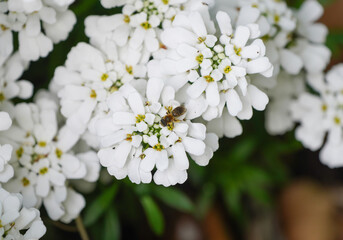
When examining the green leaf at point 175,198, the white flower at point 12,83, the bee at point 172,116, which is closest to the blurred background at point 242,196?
the green leaf at point 175,198

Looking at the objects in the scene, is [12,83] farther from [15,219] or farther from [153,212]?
[153,212]

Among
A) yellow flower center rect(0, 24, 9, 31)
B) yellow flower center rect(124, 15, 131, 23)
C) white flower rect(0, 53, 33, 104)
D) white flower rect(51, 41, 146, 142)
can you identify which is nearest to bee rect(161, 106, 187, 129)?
white flower rect(51, 41, 146, 142)

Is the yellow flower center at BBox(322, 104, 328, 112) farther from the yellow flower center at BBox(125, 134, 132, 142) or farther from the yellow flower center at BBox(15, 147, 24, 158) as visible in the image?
the yellow flower center at BBox(15, 147, 24, 158)

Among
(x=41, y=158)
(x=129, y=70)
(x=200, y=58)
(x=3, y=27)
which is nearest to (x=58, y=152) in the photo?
(x=41, y=158)

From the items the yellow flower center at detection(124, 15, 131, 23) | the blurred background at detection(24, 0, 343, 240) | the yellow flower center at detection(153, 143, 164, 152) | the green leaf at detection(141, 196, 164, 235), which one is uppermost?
the yellow flower center at detection(124, 15, 131, 23)

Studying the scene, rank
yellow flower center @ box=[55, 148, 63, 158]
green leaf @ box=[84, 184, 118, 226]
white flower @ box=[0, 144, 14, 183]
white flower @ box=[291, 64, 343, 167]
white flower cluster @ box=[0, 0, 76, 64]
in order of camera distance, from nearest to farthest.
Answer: white flower @ box=[0, 144, 14, 183]
white flower cluster @ box=[0, 0, 76, 64]
yellow flower center @ box=[55, 148, 63, 158]
green leaf @ box=[84, 184, 118, 226]
white flower @ box=[291, 64, 343, 167]

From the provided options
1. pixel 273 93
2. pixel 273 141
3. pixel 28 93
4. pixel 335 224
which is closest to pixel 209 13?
pixel 273 93

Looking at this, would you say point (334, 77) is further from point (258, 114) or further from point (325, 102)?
point (258, 114)
